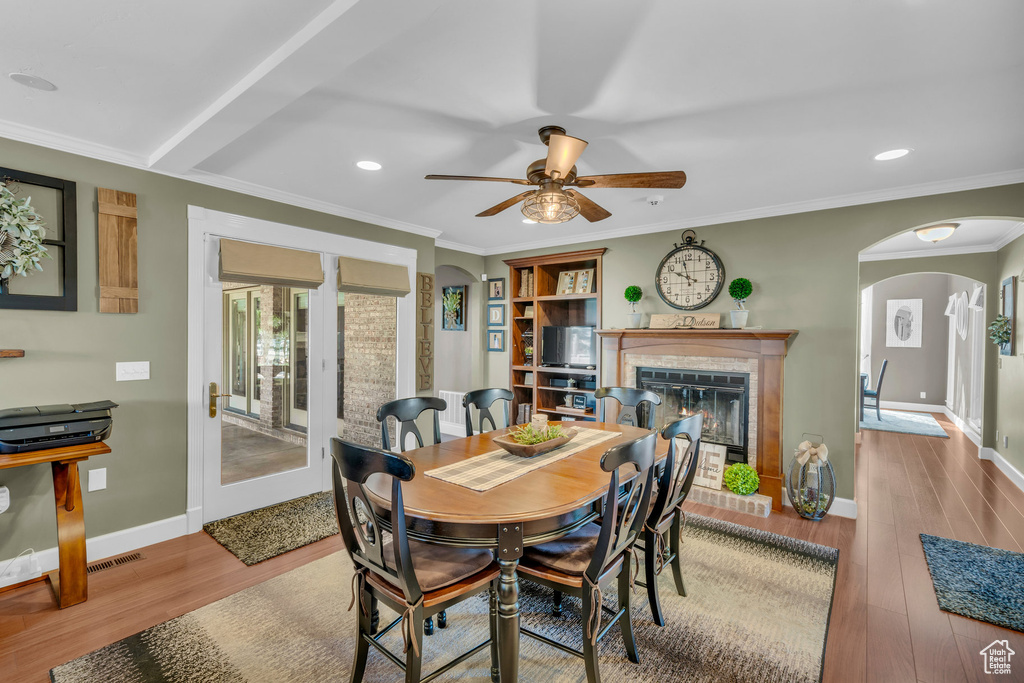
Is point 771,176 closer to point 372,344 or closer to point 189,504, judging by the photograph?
point 372,344

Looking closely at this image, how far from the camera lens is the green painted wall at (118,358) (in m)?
2.58

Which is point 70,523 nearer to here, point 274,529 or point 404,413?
point 274,529

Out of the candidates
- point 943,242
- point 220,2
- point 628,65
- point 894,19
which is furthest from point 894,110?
point 943,242

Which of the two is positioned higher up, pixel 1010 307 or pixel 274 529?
pixel 1010 307

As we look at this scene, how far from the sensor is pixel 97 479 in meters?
2.83

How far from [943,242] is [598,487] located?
6.12 meters

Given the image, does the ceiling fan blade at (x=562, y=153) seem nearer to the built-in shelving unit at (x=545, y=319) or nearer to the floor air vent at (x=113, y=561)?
the built-in shelving unit at (x=545, y=319)

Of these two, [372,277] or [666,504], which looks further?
[372,277]

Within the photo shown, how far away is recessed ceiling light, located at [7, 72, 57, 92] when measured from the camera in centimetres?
199

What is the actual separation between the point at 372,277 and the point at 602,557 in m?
3.29

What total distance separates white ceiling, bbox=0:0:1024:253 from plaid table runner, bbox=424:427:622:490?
1.67 metres

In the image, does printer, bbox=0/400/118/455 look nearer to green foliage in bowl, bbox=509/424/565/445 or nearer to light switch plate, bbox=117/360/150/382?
light switch plate, bbox=117/360/150/382

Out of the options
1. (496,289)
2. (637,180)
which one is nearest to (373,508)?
(637,180)

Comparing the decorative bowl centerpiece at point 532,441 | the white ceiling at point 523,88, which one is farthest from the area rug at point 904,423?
the decorative bowl centerpiece at point 532,441
